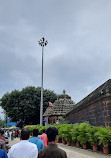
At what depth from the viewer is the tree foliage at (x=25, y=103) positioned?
36.3m

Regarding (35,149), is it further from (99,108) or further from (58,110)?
(58,110)

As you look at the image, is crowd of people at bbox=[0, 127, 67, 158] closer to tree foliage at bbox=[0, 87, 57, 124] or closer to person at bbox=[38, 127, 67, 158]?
person at bbox=[38, 127, 67, 158]

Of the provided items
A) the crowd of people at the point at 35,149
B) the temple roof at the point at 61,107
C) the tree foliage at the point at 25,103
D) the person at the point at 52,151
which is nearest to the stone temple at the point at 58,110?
the temple roof at the point at 61,107

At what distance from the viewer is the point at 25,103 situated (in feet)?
119

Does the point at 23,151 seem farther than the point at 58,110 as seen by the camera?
No

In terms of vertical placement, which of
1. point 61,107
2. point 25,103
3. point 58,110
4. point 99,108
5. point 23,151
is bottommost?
point 23,151

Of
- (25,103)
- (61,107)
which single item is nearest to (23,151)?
(61,107)

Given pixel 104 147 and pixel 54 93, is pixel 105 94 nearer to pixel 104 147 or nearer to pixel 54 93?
pixel 104 147

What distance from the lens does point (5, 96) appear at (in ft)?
130

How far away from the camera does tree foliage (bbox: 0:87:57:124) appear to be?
119 ft

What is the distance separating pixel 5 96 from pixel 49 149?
39223 mm

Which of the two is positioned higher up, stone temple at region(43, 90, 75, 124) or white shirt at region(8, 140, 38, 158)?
stone temple at region(43, 90, 75, 124)

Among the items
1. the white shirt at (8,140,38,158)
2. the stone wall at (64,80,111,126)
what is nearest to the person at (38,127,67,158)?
the white shirt at (8,140,38,158)

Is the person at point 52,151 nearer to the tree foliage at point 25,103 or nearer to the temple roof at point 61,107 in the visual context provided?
the temple roof at point 61,107
